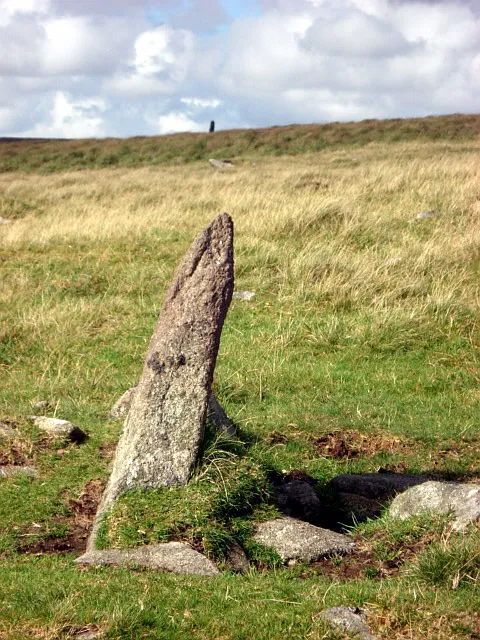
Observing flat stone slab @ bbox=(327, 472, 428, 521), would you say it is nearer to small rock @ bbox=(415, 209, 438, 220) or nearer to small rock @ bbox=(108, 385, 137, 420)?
small rock @ bbox=(108, 385, 137, 420)

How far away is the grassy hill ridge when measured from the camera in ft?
154

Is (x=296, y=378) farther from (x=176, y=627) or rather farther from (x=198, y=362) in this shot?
(x=176, y=627)

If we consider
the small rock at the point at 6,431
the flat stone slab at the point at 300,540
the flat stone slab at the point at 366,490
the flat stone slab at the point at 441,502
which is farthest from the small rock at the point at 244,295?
the flat stone slab at the point at 300,540

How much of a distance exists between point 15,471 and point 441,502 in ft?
11.7

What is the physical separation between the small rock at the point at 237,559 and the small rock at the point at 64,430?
9.30 ft

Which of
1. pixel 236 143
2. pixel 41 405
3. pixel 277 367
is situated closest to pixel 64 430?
pixel 41 405

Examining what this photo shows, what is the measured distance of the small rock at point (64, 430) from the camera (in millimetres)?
8844

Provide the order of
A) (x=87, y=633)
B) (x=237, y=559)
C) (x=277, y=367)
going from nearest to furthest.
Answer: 1. (x=87, y=633)
2. (x=237, y=559)
3. (x=277, y=367)

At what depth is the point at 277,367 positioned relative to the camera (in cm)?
1172

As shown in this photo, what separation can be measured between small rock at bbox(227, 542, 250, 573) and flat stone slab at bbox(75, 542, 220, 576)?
0.28 meters

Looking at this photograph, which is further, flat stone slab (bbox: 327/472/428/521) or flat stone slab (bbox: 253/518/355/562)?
flat stone slab (bbox: 327/472/428/521)

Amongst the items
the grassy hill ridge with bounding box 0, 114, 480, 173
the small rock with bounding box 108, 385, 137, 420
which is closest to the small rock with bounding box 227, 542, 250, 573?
the small rock with bounding box 108, 385, 137, 420

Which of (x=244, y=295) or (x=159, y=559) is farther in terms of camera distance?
(x=244, y=295)

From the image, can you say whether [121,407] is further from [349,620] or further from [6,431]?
[349,620]
